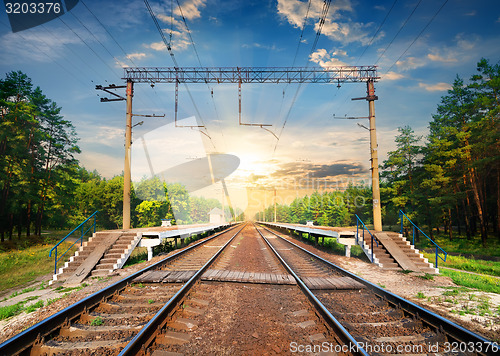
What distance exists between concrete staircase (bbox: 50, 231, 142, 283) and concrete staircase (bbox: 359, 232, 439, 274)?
11.0 m

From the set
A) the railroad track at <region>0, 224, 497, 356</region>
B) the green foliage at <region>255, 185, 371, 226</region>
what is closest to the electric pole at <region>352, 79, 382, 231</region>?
the railroad track at <region>0, 224, 497, 356</region>

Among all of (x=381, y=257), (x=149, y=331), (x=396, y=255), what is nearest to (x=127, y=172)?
(x=149, y=331)

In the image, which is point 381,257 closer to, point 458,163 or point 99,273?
point 99,273

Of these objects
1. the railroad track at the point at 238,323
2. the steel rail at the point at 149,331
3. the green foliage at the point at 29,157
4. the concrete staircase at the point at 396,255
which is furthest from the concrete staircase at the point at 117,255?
the green foliage at the point at 29,157

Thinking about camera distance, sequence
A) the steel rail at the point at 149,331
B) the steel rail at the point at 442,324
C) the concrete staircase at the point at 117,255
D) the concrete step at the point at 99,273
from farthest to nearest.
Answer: the concrete staircase at the point at 117,255, the concrete step at the point at 99,273, the steel rail at the point at 442,324, the steel rail at the point at 149,331

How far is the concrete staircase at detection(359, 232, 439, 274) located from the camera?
994cm

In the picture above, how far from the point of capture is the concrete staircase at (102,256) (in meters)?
8.77

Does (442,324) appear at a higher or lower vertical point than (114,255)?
higher

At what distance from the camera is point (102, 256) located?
970cm

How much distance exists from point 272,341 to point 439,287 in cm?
689

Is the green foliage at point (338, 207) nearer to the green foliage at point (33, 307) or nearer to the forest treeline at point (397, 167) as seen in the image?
the forest treeline at point (397, 167)

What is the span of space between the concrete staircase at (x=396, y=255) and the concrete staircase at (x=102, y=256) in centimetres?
1096

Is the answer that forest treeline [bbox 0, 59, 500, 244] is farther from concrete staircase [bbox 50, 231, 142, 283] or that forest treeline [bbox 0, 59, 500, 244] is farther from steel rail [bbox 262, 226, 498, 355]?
steel rail [bbox 262, 226, 498, 355]

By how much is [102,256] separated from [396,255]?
1266 centimetres
